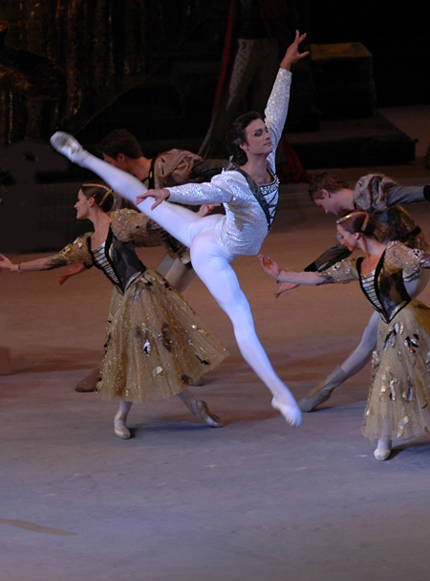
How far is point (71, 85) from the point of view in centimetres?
709

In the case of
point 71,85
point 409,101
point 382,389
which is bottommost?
point 409,101

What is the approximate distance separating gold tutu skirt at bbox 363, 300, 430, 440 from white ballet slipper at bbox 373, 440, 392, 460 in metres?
0.07

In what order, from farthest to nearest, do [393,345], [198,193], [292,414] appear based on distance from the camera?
[393,345] < [292,414] < [198,193]

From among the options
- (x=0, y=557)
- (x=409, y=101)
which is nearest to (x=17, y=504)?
(x=0, y=557)

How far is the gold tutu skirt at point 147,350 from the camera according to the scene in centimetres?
355

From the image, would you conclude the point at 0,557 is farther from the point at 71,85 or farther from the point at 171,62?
the point at 171,62

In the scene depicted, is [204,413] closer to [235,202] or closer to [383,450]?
[383,450]

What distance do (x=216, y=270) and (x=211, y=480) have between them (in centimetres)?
80

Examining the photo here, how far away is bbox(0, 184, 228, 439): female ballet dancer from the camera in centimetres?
356

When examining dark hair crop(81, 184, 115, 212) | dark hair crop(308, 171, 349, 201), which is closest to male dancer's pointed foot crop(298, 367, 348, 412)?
dark hair crop(308, 171, 349, 201)

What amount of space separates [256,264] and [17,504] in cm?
383

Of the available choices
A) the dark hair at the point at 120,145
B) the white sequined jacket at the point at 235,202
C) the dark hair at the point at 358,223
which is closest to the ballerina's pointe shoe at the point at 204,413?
the white sequined jacket at the point at 235,202

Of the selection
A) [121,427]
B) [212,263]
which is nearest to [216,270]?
[212,263]

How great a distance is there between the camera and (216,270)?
130 inches
